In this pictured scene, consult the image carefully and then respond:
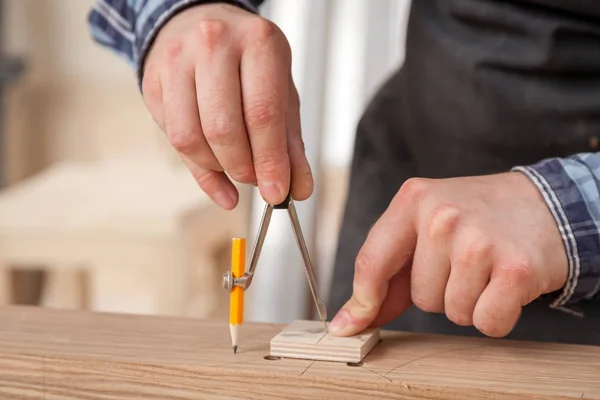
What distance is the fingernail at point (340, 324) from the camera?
29.5 inches

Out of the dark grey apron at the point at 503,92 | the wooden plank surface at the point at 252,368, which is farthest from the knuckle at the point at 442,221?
the dark grey apron at the point at 503,92

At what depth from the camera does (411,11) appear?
45.3 inches

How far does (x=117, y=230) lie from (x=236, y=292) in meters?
1.55

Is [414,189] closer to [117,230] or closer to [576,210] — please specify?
[576,210]

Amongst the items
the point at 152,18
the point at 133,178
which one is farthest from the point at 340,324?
the point at 133,178

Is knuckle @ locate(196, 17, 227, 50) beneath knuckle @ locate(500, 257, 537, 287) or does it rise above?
above

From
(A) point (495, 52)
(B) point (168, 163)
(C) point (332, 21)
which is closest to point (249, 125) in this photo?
(A) point (495, 52)

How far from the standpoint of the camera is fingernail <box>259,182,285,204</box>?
28.8 inches

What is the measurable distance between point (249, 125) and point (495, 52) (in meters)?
0.43

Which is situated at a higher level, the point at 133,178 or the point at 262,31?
the point at 262,31

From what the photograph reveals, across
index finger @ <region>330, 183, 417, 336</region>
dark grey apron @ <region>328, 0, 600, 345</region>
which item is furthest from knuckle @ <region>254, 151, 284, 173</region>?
dark grey apron @ <region>328, 0, 600, 345</region>

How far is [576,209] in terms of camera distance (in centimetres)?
74

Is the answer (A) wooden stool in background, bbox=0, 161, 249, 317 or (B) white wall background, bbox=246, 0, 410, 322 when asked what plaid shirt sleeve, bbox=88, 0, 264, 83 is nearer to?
(A) wooden stool in background, bbox=0, 161, 249, 317

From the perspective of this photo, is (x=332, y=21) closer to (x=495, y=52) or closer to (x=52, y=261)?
(x=52, y=261)
